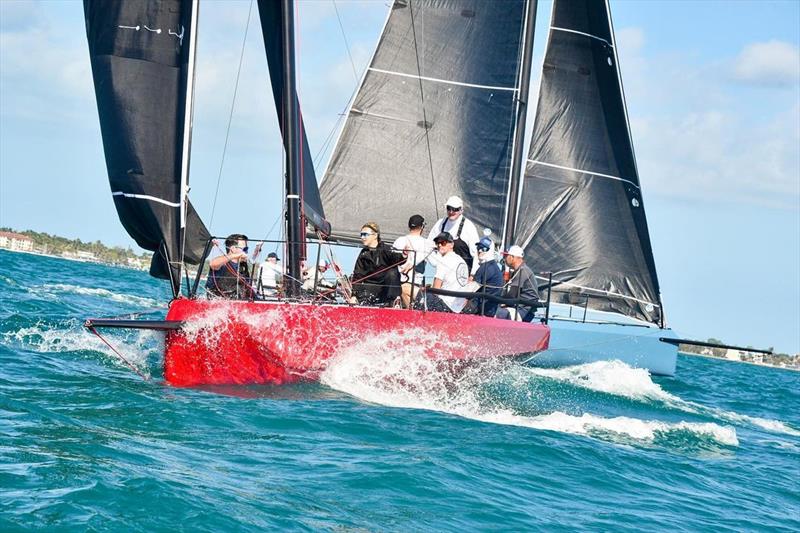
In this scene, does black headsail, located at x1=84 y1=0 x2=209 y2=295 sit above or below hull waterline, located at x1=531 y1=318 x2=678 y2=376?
above

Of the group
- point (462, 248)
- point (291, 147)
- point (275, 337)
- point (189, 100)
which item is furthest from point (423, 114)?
point (275, 337)

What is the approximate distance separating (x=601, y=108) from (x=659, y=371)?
4.74 meters

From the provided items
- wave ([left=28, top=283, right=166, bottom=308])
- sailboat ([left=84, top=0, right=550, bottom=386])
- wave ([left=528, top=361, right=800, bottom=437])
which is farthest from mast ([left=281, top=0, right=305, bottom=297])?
wave ([left=28, top=283, right=166, bottom=308])

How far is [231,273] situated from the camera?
10.7m

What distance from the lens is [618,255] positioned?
19.1 metres

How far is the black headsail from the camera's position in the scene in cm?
985

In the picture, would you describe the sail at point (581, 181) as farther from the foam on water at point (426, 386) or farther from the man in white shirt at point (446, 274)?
the foam on water at point (426, 386)

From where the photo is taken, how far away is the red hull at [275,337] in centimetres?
966

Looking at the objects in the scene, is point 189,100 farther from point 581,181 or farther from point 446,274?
point 581,181

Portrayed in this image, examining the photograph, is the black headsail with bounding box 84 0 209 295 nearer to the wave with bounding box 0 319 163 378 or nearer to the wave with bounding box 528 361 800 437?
Result: the wave with bounding box 0 319 163 378

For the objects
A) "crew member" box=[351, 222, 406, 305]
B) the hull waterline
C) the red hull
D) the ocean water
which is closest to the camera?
the ocean water

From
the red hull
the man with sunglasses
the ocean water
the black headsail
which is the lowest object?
the ocean water

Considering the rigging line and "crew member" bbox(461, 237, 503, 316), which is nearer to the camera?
"crew member" bbox(461, 237, 503, 316)

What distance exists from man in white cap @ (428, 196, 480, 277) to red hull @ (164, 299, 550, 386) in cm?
178
